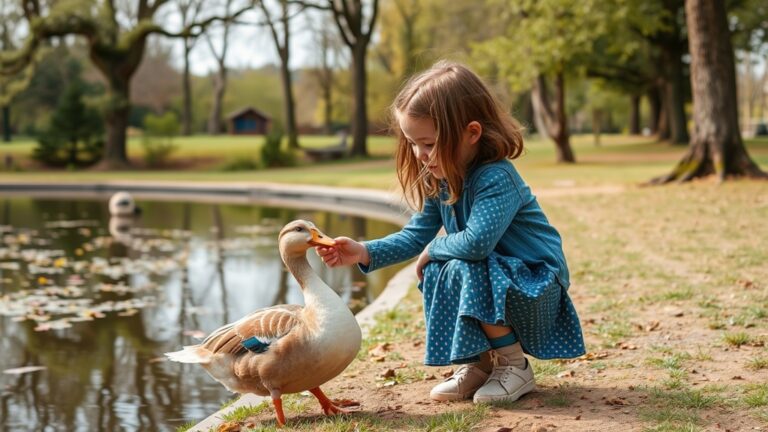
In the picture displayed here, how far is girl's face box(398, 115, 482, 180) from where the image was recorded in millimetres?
3492

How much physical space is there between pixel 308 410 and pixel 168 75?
67834 mm

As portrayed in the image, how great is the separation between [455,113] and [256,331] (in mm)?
1191

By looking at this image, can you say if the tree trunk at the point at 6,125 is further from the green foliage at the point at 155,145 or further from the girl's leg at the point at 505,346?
the girl's leg at the point at 505,346

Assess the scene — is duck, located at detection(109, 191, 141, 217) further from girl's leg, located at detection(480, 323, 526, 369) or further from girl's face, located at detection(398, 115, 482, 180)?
girl's leg, located at detection(480, 323, 526, 369)

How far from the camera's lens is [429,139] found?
11.5 ft

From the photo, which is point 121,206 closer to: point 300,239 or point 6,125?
point 300,239

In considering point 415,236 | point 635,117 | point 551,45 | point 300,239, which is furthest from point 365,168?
point 300,239

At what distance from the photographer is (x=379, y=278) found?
28.5 ft

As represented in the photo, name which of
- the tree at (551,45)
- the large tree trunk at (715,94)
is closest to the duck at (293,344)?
the large tree trunk at (715,94)

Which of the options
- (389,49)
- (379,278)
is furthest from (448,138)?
(389,49)

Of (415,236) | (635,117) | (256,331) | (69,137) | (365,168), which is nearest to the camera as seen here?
(256,331)

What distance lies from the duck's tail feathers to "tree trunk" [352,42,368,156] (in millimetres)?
30330

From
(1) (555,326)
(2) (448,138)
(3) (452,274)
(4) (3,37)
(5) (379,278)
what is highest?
(4) (3,37)

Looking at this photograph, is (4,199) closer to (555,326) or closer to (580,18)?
(580,18)
